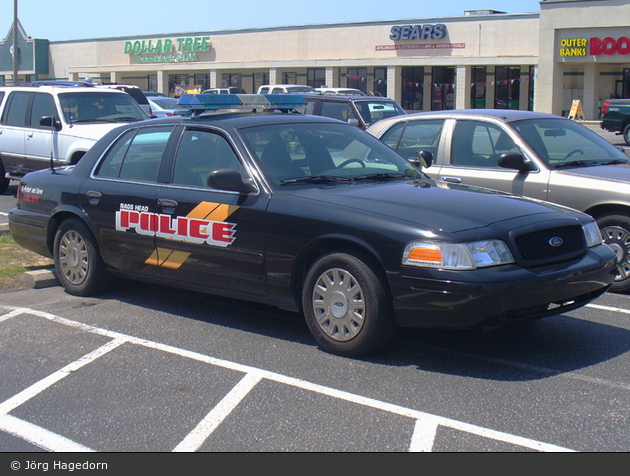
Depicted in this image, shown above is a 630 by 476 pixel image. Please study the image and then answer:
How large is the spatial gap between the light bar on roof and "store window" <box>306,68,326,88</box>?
43.2 meters

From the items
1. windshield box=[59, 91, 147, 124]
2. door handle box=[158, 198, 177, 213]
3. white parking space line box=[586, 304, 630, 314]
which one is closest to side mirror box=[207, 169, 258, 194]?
door handle box=[158, 198, 177, 213]

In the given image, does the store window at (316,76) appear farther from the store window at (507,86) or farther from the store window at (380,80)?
the store window at (507,86)

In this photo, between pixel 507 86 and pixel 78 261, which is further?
pixel 507 86

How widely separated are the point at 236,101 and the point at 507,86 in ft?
131

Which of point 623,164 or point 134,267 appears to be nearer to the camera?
point 134,267

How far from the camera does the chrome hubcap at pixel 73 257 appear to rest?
661cm

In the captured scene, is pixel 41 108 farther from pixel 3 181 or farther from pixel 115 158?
pixel 115 158

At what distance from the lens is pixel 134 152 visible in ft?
20.9

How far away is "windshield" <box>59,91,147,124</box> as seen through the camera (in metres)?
12.4

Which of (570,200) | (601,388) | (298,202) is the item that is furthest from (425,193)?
(570,200)

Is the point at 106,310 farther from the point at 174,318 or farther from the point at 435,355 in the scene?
the point at 435,355

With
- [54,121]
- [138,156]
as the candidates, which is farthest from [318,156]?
[54,121]

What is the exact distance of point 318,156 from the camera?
18.8 feet

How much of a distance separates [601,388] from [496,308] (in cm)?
76
